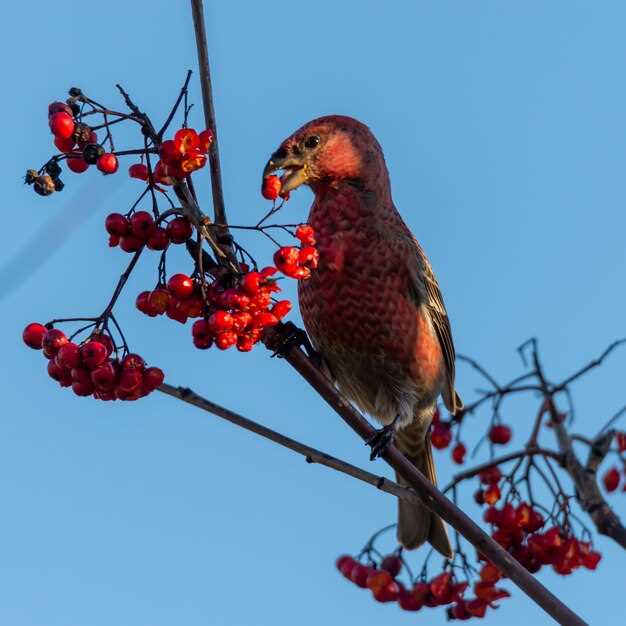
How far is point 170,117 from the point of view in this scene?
8.36ft

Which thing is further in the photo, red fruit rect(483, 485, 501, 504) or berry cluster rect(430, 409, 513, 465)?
berry cluster rect(430, 409, 513, 465)

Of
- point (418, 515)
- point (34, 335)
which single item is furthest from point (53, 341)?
point (418, 515)

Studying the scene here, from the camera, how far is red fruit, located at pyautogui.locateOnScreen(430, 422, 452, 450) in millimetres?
4289

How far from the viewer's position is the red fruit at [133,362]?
2.70 meters

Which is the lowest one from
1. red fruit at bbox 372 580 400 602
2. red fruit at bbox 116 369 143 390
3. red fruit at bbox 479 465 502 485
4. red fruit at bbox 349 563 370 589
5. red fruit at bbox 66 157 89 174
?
red fruit at bbox 116 369 143 390

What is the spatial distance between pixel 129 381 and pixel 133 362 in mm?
70

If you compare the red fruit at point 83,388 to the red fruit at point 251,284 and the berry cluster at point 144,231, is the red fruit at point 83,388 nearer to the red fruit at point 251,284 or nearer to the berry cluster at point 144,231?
the berry cluster at point 144,231

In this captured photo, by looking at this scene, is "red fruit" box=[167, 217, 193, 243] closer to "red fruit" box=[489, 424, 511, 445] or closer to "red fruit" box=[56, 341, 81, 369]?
"red fruit" box=[56, 341, 81, 369]

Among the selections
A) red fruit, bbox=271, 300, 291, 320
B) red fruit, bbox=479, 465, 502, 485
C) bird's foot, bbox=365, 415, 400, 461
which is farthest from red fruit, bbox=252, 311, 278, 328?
red fruit, bbox=479, 465, 502, 485

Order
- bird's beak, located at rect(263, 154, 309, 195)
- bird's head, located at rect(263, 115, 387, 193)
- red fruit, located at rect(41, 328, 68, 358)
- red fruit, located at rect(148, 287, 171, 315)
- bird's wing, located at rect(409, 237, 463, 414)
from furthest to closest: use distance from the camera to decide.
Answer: bird's wing, located at rect(409, 237, 463, 414)
bird's head, located at rect(263, 115, 387, 193)
bird's beak, located at rect(263, 154, 309, 195)
red fruit, located at rect(41, 328, 68, 358)
red fruit, located at rect(148, 287, 171, 315)

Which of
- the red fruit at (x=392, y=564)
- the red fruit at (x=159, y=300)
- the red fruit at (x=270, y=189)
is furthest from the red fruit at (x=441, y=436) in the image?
the red fruit at (x=159, y=300)

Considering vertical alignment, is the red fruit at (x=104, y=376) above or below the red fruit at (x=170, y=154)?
below

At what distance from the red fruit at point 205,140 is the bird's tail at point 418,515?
212 centimetres

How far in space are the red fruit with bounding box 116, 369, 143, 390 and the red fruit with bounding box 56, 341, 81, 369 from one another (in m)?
0.12
